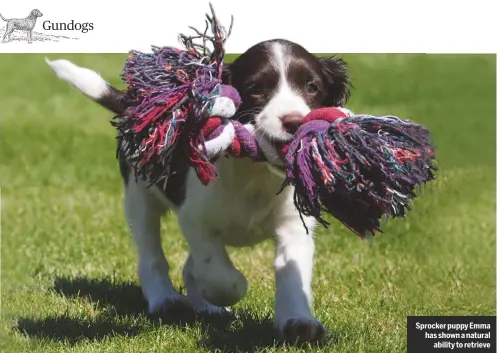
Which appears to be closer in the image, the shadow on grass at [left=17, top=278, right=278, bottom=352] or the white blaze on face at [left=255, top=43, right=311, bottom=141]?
the white blaze on face at [left=255, top=43, right=311, bottom=141]

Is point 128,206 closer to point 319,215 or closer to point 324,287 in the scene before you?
point 324,287

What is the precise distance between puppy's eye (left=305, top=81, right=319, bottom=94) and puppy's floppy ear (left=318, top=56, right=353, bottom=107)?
25 cm

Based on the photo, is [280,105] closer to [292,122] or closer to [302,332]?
[292,122]

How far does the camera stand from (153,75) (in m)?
3.86

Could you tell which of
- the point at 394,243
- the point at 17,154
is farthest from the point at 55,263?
the point at 394,243

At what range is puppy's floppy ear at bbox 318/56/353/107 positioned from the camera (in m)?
4.44

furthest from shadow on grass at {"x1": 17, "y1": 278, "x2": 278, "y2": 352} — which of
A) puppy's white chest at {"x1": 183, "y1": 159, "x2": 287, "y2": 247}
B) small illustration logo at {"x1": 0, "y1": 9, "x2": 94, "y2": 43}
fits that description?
small illustration logo at {"x1": 0, "y1": 9, "x2": 94, "y2": 43}

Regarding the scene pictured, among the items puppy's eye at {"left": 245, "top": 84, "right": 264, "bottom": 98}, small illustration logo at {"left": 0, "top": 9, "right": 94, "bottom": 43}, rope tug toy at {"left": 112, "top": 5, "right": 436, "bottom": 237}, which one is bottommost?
rope tug toy at {"left": 112, "top": 5, "right": 436, "bottom": 237}

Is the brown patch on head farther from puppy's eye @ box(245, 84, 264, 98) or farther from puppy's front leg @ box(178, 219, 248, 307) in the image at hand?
puppy's front leg @ box(178, 219, 248, 307)

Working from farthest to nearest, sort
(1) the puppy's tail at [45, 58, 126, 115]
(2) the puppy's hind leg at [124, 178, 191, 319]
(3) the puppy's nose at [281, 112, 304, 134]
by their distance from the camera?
1. (2) the puppy's hind leg at [124, 178, 191, 319]
2. (1) the puppy's tail at [45, 58, 126, 115]
3. (3) the puppy's nose at [281, 112, 304, 134]

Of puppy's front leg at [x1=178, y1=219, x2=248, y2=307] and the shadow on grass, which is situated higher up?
puppy's front leg at [x1=178, y1=219, x2=248, y2=307]

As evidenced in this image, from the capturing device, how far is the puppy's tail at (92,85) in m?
4.57

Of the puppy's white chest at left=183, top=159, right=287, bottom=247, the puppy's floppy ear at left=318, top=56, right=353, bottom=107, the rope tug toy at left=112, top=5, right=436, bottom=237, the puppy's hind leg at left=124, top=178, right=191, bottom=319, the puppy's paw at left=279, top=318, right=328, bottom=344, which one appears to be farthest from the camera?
the puppy's hind leg at left=124, top=178, right=191, bottom=319

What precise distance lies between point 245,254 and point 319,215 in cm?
252
